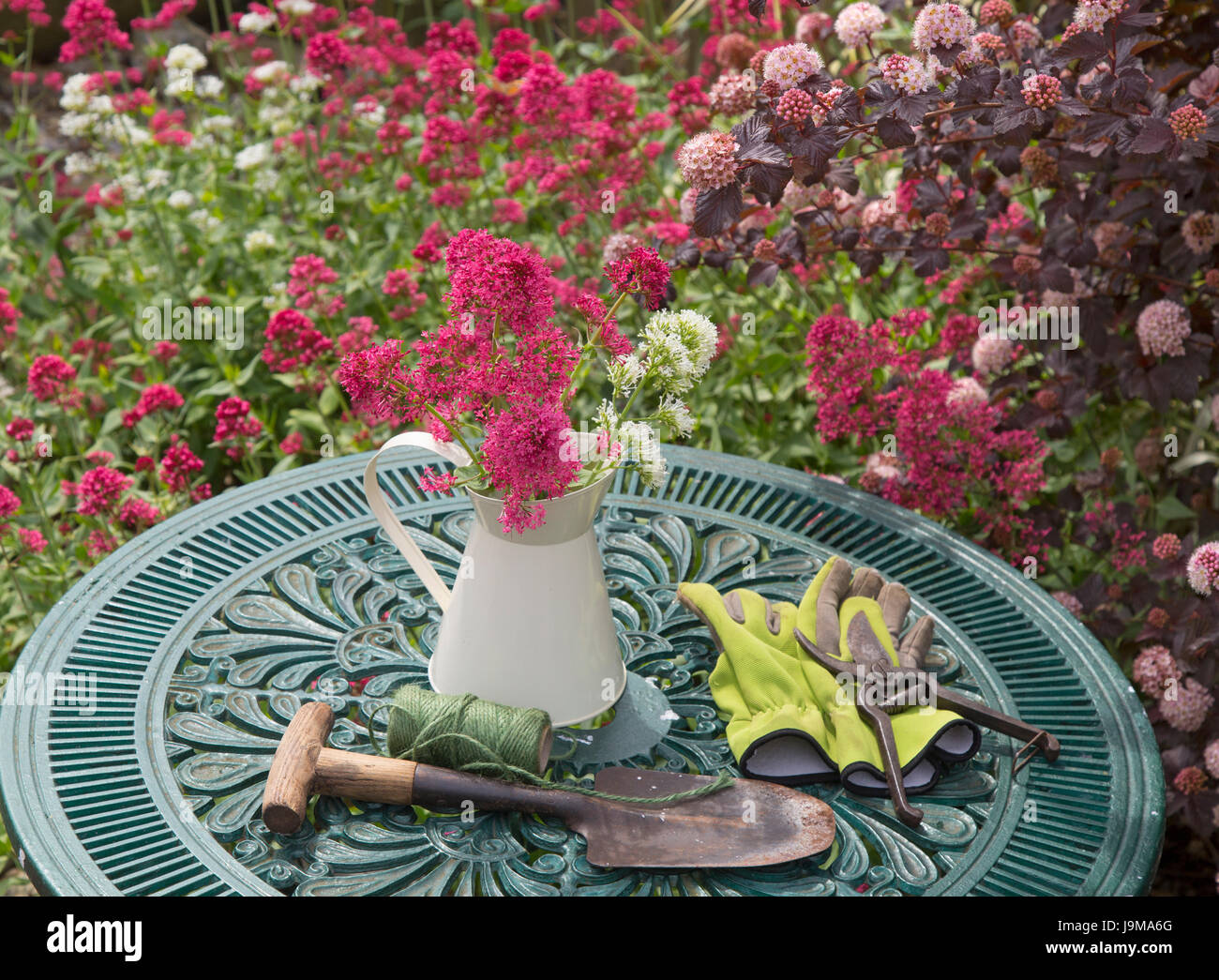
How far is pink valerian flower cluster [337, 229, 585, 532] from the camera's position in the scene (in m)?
1.30

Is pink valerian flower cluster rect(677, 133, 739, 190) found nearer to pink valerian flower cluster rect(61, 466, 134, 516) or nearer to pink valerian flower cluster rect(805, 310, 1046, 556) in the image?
pink valerian flower cluster rect(805, 310, 1046, 556)

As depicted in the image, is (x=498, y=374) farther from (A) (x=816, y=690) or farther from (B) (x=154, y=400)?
(B) (x=154, y=400)

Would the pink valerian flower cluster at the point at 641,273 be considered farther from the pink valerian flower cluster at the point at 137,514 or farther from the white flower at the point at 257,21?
the white flower at the point at 257,21

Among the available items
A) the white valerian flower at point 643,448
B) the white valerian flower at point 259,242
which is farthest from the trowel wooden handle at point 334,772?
the white valerian flower at point 259,242

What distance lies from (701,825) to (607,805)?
0.11m

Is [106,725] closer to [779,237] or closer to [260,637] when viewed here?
[260,637]

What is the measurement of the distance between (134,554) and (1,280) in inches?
92.4

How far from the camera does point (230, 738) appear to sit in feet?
5.06

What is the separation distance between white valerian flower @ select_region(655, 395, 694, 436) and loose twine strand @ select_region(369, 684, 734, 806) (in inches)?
14.8

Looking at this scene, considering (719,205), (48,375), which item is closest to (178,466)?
(48,375)

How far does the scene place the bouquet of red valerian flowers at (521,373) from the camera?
4.29 ft

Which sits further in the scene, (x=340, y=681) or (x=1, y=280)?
(x=1, y=280)

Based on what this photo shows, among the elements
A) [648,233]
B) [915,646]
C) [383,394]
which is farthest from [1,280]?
[915,646]

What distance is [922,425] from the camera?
2.28 metres
